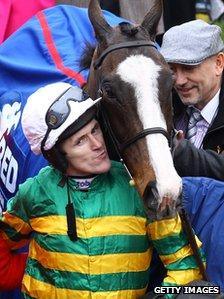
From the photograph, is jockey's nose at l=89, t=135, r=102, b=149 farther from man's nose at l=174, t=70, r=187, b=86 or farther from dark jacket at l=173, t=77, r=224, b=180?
man's nose at l=174, t=70, r=187, b=86

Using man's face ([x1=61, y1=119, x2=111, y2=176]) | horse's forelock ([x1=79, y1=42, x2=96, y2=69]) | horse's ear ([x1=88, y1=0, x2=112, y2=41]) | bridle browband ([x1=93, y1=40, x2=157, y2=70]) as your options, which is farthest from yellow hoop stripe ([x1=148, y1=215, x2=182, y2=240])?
horse's forelock ([x1=79, y1=42, x2=96, y2=69])

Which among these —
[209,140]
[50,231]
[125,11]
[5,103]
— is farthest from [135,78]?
[125,11]

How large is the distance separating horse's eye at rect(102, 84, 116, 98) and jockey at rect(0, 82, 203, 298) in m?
0.05

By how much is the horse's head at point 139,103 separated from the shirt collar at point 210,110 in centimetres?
59

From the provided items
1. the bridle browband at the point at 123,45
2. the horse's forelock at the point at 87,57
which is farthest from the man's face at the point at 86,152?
the horse's forelock at the point at 87,57

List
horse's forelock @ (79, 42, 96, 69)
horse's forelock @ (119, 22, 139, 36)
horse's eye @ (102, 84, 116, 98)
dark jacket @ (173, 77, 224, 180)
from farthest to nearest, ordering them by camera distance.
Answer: horse's forelock @ (79, 42, 96, 69) < dark jacket @ (173, 77, 224, 180) < horse's forelock @ (119, 22, 139, 36) < horse's eye @ (102, 84, 116, 98)

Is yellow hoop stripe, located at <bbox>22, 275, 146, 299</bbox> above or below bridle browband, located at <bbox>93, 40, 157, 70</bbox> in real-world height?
below

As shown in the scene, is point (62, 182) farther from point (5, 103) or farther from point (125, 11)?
point (125, 11)

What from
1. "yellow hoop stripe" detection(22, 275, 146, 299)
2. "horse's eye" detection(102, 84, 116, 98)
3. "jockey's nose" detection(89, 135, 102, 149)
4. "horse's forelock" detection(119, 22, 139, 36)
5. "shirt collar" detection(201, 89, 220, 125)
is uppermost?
"horse's forelock" detection(119, 22, 139, 36)

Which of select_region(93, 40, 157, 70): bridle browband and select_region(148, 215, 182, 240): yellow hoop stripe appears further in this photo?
select_region(93, 40, 157, 70): bridle browband

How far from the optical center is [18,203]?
83.1 inches

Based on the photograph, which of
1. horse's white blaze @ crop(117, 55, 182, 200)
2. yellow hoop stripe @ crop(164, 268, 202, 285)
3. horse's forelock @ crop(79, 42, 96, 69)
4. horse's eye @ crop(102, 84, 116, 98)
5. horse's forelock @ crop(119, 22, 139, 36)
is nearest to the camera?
horse's white blaze @ crop(117, 55, 182, 200)

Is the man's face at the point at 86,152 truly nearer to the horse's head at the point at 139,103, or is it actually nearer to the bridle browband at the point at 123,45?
the horse's head at the point at 139,103

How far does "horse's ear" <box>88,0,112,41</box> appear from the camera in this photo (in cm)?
228
